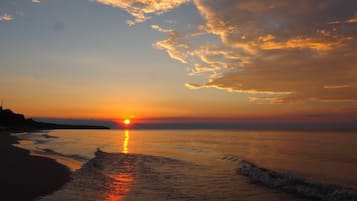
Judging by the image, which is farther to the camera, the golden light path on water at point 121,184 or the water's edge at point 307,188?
the water's edge at point 307,188

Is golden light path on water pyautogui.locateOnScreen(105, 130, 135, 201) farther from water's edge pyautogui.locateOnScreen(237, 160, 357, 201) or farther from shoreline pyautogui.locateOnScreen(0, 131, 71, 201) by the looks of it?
water's edge pyautogui.locateOnScreen(237, 160, 357, 201)

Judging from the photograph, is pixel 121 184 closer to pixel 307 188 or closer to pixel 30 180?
pixel 30 180

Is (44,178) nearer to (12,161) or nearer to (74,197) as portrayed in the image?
(74,197)

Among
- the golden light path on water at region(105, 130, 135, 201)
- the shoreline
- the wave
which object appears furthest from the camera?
the wave

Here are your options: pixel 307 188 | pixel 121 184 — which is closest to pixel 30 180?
pixel 121 184

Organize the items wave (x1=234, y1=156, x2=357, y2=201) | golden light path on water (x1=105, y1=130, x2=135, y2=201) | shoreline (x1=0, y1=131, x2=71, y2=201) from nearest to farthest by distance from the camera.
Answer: shoreline (x1=0, y1=131, x2=71, y2=201) < golden light path on water (x1=105, y1=130, x2=135, y2=201) < wave (x1=234, y1=156, x2=357, y2=201)

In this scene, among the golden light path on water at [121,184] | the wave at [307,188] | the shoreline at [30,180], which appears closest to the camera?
the shoreline at [30,180]

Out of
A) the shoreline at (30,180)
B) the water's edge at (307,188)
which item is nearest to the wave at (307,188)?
the water's edge at (307,188)

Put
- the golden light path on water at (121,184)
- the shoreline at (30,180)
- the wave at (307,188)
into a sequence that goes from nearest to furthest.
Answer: the shoreline at (30,180) → the golden light path on water at (121,184) → the wave at (307,188)

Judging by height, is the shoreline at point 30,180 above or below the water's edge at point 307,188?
above

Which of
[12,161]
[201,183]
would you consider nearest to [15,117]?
[12,161]

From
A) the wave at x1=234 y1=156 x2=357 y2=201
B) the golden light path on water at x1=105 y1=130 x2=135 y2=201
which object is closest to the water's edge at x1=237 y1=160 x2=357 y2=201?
the wave at x1=234 y1=156 x2=357 y2=201

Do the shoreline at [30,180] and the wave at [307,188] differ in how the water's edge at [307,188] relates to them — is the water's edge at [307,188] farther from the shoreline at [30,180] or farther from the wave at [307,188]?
the shoreline at [30,180]

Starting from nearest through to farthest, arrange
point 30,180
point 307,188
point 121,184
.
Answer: point 30,180 < point 121,184 < point 307,188
